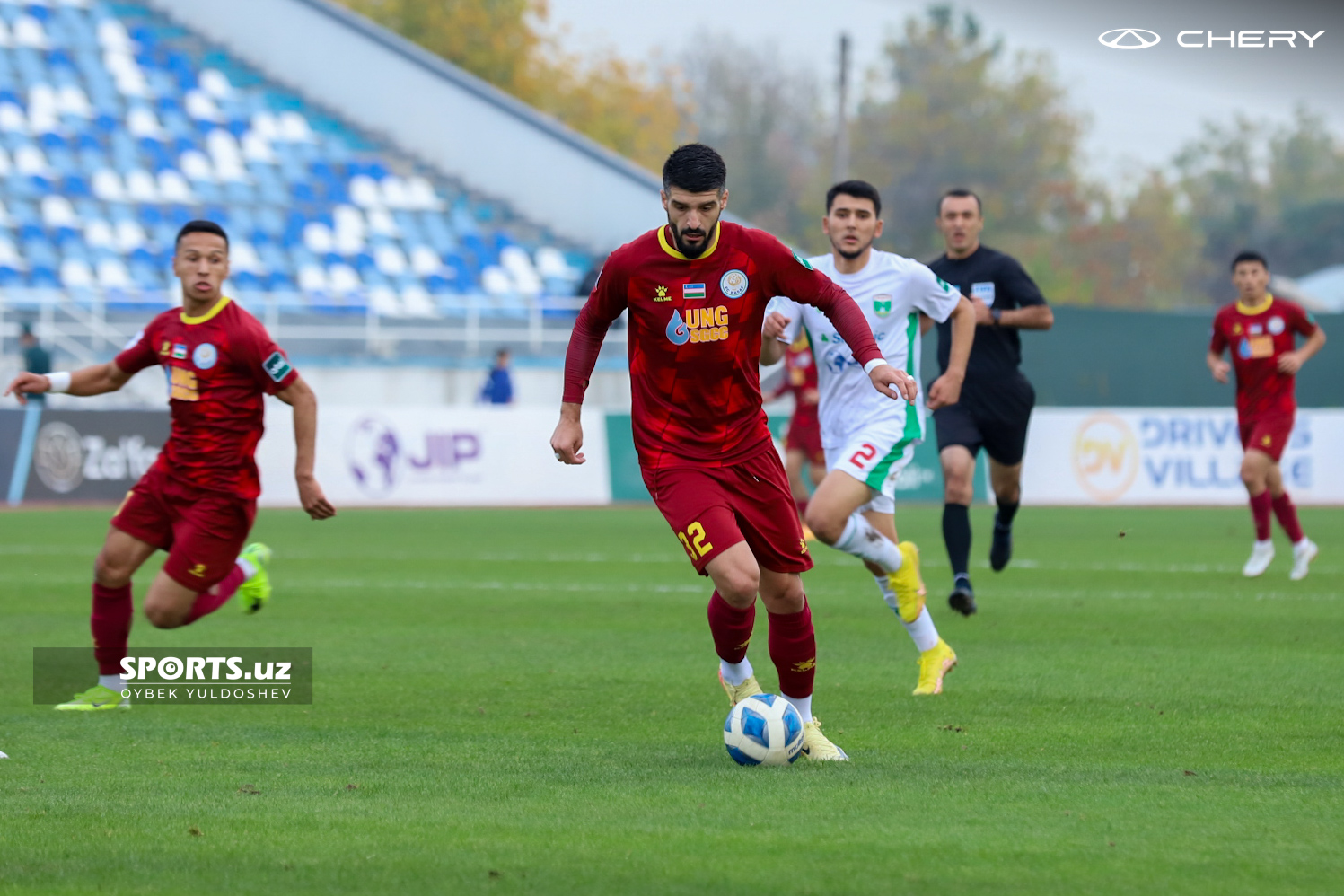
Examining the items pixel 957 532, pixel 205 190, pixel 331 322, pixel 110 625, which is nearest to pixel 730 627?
pixel 110 625

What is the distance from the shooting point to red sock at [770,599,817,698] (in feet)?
19.5

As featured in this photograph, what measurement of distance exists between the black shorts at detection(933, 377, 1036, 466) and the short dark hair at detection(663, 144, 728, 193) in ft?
16.0

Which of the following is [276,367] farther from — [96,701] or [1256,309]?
[1256,309]

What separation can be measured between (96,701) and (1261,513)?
9009 millimetres

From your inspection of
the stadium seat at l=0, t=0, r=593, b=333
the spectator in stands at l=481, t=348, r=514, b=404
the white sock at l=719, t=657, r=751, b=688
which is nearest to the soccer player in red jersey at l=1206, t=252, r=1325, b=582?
the white sock at l=719, t=657, r=751, b=688

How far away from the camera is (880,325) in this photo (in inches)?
313

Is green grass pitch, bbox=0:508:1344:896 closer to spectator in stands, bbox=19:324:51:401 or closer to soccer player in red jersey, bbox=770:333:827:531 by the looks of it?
soccer player in red jersey, bbox=770:333:827:531

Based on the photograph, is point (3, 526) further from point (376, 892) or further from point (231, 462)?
point (376, 892)

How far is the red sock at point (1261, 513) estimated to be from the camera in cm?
1257

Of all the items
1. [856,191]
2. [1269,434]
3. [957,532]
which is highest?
[856,191]

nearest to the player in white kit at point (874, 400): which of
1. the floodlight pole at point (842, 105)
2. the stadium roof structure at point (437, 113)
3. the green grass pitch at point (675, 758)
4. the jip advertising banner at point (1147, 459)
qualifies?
the green grass pitch at point (675, 758)

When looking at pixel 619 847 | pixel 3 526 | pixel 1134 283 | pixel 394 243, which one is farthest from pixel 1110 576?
pixel 1134 283

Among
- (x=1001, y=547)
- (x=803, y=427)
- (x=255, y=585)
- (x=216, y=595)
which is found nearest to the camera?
(x=216, y=595)

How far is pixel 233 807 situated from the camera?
496cm
